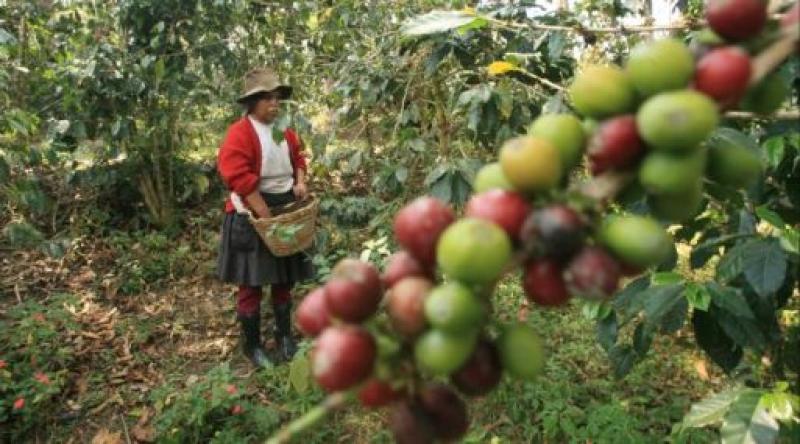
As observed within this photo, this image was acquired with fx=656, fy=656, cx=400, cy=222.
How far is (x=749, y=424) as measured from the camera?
5.47 ft

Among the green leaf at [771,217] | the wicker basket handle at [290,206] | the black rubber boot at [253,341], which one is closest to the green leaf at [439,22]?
the green leaf at [771,217]

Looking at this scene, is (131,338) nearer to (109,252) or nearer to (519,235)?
(109,252)

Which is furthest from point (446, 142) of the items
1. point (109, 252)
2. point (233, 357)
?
point (109, 252)

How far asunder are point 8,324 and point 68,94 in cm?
164

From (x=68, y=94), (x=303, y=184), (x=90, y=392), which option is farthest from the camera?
(x=68, y=94)

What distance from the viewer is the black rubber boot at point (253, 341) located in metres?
4.02

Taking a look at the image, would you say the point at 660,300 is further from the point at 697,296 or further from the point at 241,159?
the point at 241,159

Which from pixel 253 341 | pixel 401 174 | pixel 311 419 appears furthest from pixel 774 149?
pixel 253 341

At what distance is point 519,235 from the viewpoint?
2.03ft

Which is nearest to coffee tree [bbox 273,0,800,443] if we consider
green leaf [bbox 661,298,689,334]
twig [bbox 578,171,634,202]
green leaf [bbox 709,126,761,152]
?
twig [bbox 578,171,634,202]

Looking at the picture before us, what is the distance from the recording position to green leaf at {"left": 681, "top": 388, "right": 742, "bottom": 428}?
191 cm

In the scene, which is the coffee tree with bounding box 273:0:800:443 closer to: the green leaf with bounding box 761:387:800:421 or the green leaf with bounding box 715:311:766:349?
the green leaf with bounding box 715:311:766:349

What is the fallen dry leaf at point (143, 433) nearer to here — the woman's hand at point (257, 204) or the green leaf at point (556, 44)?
the woman's hand at point (257, 204)

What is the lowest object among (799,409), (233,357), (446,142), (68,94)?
(233,357)
